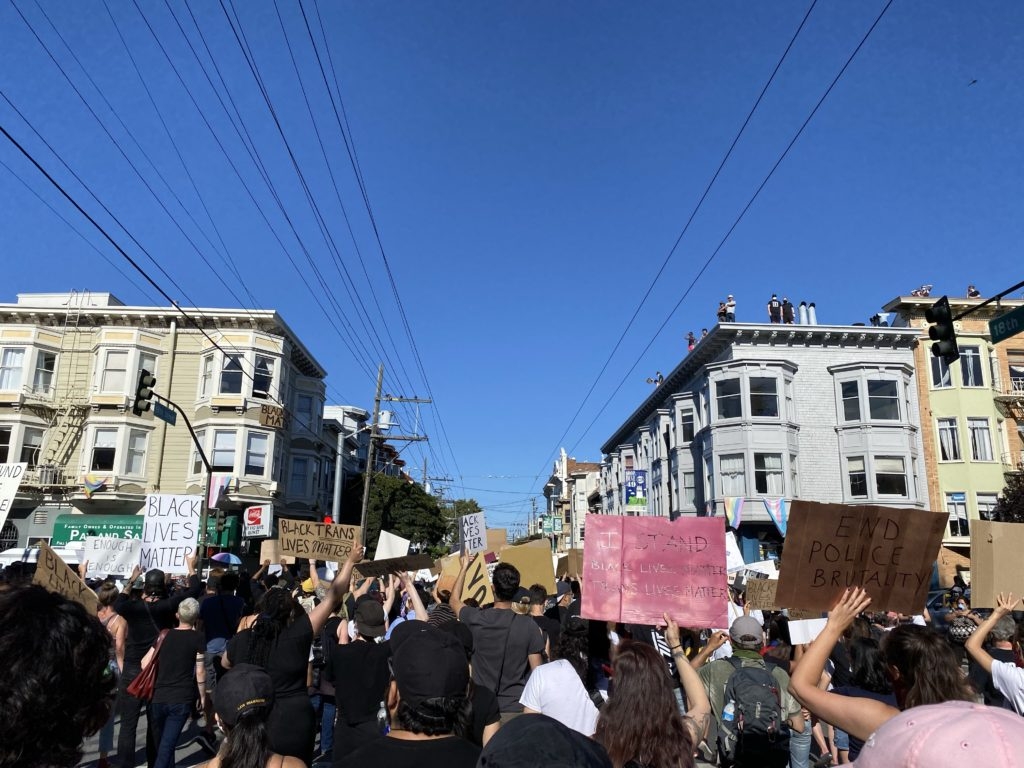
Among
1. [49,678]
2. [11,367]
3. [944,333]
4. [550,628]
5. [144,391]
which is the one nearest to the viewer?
[49,678]

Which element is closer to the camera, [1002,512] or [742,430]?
[1002,512]

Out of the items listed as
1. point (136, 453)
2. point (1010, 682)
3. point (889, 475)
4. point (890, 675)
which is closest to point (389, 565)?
point (890, 675)

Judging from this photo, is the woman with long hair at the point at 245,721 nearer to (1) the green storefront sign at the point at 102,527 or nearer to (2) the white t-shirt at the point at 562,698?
(2) the white t-shirt at the point at 562,698

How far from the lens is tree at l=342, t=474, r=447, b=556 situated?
50062mm

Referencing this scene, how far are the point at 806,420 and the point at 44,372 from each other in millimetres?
36585

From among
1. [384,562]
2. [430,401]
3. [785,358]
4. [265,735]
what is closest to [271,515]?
[430,401]

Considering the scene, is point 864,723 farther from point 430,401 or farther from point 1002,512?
point 430,401

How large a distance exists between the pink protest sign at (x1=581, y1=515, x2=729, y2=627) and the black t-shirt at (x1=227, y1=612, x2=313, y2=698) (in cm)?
216

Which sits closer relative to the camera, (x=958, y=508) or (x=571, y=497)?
(x=958, y=508)

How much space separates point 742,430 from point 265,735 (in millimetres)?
33563

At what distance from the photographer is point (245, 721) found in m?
3.54

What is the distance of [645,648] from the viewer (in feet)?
12.9

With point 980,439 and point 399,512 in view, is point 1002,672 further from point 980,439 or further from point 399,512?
point 399,512

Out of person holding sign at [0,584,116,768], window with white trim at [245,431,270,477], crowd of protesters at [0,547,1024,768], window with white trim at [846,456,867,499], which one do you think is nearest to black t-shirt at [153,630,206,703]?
crowd of protesters at [0,547,1024,768]
